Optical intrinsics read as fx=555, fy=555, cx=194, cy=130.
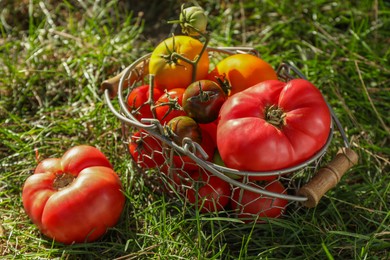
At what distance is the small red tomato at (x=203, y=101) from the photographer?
81.3 inches

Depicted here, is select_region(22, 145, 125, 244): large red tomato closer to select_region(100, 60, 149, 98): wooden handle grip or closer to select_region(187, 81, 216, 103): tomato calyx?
select_region(100, 60, 149, 98): wooden handle grip

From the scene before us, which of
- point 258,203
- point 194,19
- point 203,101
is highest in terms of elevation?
point 194,19

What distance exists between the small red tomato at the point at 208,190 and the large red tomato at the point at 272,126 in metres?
0.16

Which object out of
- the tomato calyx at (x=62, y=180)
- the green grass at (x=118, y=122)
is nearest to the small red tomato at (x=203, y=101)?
the green grass at (x=118, y=122)

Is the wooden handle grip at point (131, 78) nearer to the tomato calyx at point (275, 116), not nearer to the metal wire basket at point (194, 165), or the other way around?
the metal wire basket at point (194, 165)

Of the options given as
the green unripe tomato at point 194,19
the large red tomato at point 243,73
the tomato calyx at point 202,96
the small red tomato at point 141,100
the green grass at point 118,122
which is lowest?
the green grass at point 118,122

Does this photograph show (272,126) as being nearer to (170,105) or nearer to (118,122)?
(170,105)

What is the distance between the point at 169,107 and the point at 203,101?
0.53 ft

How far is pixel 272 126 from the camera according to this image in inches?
78.0

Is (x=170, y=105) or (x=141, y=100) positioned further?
(x=141, y=100)

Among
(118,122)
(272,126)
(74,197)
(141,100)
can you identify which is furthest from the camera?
(118,122)

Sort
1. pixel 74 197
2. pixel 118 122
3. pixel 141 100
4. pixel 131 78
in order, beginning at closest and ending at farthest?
pixel 74 197, pixel 141 100, pixel 131 78, pixel 118 122

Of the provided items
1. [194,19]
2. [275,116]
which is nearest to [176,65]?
[194,19]

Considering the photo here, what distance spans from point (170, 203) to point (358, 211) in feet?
2.60
